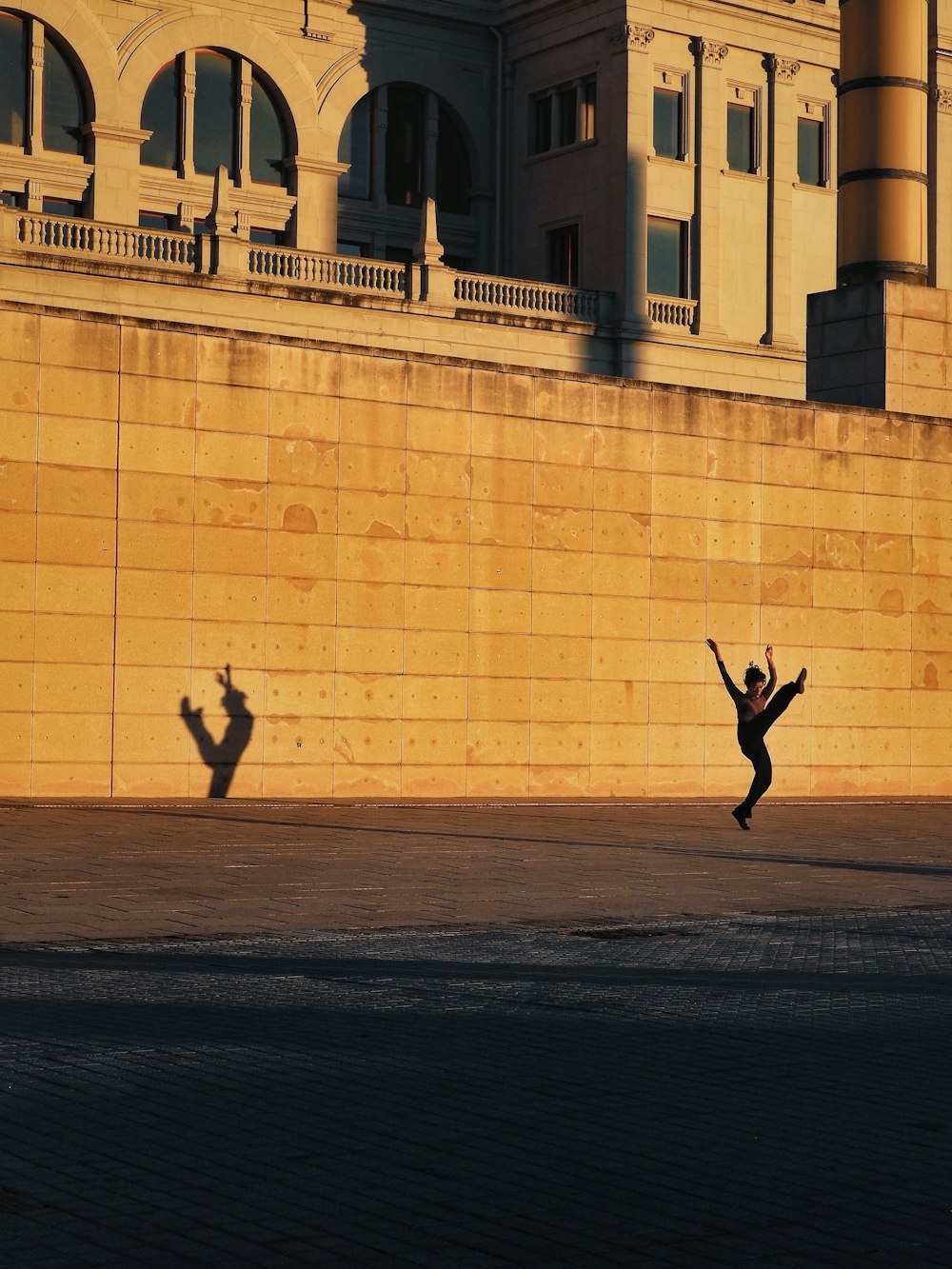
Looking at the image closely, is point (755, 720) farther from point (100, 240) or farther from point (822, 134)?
point (822, 134)

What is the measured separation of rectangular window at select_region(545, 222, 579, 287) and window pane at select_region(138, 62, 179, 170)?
504 inches

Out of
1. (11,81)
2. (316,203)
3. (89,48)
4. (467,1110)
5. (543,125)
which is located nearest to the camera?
(467,1110)

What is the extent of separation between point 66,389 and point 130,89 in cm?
3681

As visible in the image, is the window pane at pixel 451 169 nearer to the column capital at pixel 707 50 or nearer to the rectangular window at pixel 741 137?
the column capital at pixel 707 50

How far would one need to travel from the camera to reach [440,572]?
2375cm

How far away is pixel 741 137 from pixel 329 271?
20.3 meters

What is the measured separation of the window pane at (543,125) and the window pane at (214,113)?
418 inches

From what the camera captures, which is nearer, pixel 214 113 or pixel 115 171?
pixel 115 171

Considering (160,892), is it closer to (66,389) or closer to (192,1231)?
(192,1231)

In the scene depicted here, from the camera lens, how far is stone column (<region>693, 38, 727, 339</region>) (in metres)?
62.0

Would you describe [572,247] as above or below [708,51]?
below

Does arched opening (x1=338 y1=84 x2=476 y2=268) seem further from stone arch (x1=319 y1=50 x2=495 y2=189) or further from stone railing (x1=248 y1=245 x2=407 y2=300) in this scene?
stone railing (x1=248 y1=245 x2=407 y2=300)

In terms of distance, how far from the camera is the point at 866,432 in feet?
90.1

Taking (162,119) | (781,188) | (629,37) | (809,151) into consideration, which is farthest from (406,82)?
(809,151)
